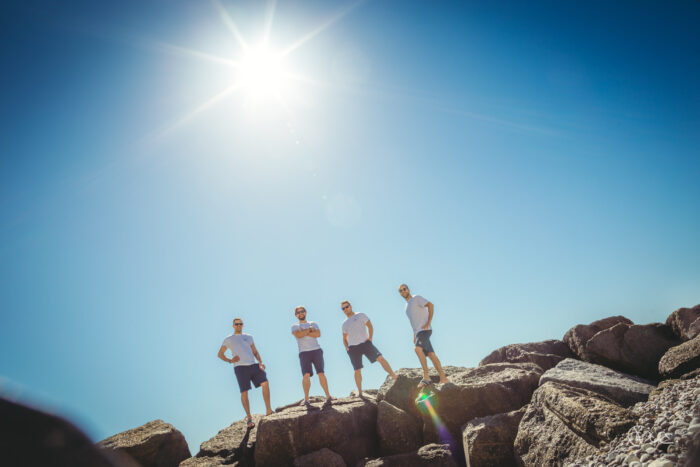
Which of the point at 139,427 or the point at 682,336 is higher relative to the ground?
the point at 139,427

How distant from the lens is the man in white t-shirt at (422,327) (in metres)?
9.64

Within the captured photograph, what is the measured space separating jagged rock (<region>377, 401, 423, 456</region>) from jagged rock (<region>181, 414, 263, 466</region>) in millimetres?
3651

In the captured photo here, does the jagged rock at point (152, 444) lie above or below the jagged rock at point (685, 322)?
above

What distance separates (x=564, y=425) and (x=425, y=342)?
4.44m

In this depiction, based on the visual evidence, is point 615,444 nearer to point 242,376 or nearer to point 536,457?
point 536,457

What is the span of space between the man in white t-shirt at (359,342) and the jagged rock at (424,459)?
3120 millimetres

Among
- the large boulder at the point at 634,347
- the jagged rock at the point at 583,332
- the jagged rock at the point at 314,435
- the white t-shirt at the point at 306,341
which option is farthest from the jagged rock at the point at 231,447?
the jagged rock at the point at 583,332

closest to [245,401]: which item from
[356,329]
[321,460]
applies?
[321,460]

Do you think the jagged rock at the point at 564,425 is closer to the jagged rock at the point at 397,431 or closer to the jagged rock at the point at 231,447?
the jagged rock at the point at 397,431

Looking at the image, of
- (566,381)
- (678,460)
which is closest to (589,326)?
(566,381)

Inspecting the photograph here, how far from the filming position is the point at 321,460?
25.1ft

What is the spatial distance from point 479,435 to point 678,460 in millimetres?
3934

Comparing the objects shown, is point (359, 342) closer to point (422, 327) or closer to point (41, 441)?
point (422, 327)

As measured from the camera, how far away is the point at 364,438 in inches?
352
